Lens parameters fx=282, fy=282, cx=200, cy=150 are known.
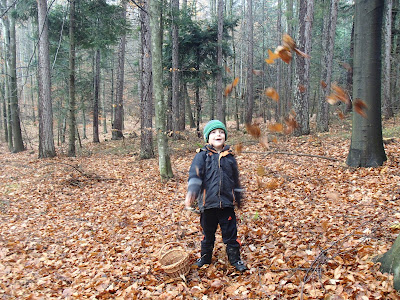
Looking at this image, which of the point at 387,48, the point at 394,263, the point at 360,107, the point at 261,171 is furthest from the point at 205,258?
the point at 387,48

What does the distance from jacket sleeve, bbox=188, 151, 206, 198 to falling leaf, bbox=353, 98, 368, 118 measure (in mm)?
4092

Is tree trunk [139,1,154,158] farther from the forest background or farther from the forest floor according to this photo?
the forest floor

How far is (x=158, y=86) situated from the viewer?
25.4ft

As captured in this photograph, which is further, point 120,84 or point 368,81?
point 120,84

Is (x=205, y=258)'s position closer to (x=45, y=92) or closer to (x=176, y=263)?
(x=176, y=263)

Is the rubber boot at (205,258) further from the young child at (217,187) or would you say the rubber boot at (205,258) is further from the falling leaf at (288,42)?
the falling leaf at (288,42)

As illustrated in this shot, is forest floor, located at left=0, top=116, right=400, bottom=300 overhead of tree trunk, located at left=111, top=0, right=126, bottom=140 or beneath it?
beneath

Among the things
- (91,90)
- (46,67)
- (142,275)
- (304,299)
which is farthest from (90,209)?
(91,90)

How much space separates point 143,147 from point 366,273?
33.2ft

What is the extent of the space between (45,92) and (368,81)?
12.5m

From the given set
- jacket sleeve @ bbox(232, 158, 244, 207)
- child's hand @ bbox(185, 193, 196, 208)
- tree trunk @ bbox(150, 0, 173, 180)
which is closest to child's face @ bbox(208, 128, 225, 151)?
jacket sleeve @ bbox(232, 158, 244, 207)

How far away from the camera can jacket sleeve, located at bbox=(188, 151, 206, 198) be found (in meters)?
3.56

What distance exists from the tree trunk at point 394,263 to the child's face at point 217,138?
85.0 inches

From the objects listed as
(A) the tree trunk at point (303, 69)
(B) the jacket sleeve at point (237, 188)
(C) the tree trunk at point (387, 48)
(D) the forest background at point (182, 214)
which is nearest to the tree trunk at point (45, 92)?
(D) the forest background at point (182, 214)
